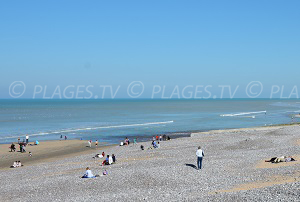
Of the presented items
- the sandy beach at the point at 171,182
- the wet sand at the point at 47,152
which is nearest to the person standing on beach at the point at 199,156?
the sandy beach at the point at 171,182

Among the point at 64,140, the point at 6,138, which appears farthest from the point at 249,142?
the point at 6,138

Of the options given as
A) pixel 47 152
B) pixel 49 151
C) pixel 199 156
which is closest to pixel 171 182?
pixel 199 156

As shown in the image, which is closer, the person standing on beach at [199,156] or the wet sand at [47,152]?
the person standing on beach at [199,156]

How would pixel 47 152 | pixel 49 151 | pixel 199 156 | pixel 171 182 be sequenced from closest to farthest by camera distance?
1. pixel 171 182
2. pixel 199 156
3. pixel 47 152
4. pixel 49 151

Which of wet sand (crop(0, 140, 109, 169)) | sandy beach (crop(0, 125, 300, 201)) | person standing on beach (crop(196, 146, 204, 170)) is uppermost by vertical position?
person standing on beach (crop(196, 146, 204, 170))

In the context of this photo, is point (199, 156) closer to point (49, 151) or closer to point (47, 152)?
point (47, 152)

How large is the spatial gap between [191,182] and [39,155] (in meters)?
25.2

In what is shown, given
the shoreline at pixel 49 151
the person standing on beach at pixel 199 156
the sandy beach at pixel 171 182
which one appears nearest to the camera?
the sandy beach at pixel 171 182

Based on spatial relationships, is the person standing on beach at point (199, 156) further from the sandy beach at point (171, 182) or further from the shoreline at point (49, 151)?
the shoreline at point (49, 151)

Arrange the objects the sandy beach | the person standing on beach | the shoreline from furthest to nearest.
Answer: the shoreline → the person standing on beach → the sandy beach

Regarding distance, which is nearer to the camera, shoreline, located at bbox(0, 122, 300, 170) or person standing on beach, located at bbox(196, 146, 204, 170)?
person standing on beach, located at bbox(196, 146, 204, 170)

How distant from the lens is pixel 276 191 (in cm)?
1730

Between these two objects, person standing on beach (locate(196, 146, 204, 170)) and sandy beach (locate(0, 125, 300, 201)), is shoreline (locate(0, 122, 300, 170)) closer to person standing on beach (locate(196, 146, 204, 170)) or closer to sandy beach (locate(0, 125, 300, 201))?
sandy beach (locate(0, 125, 300, 201))

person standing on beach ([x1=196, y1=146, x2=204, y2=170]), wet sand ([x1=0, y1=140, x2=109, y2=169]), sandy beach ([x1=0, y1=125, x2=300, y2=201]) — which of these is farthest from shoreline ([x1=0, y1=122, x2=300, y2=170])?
person standing on beach ([x1=196, y1=146, x2=204, y2=170])
